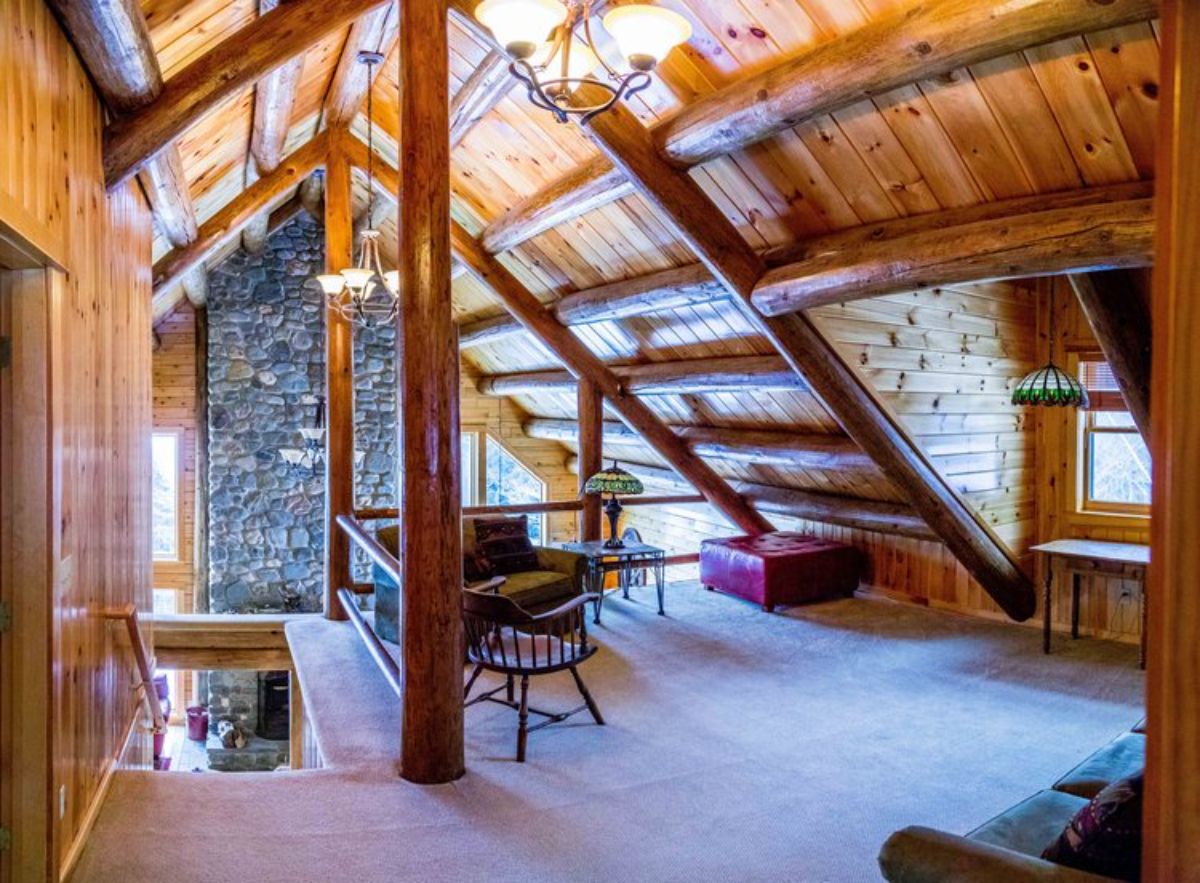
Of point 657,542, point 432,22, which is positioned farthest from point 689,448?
point 432,22

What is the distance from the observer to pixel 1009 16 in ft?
9.23

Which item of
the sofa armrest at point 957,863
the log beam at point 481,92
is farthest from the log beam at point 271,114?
the sofa armrest at point 957,863

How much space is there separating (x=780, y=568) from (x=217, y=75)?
5.11 m

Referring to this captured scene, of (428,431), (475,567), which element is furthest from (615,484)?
(428,431)

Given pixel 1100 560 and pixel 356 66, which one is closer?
pixel 1100 560

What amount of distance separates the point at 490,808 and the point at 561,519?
26.4 ft

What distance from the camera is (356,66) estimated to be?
5531 mm

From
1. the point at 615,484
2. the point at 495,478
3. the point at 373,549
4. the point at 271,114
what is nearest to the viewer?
the point at 373,549

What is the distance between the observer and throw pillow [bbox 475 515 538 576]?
18.3 feet

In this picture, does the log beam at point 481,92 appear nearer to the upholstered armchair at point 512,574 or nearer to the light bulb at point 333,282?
the light bulb at point 333,282

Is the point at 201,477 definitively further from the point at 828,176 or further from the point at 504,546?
the point at 828,176

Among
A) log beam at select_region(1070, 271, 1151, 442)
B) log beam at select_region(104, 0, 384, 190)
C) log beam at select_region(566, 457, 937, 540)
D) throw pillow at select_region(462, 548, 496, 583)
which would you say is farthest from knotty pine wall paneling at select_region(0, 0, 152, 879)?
log beam at select_region(566, 457, 937, 540)

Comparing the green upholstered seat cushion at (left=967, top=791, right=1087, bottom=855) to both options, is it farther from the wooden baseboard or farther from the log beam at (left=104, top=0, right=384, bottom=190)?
the log beam at (left=104, top=0, right=384, bottom=190)

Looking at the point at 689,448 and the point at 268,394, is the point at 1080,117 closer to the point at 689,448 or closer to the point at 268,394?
the point at 689,448
